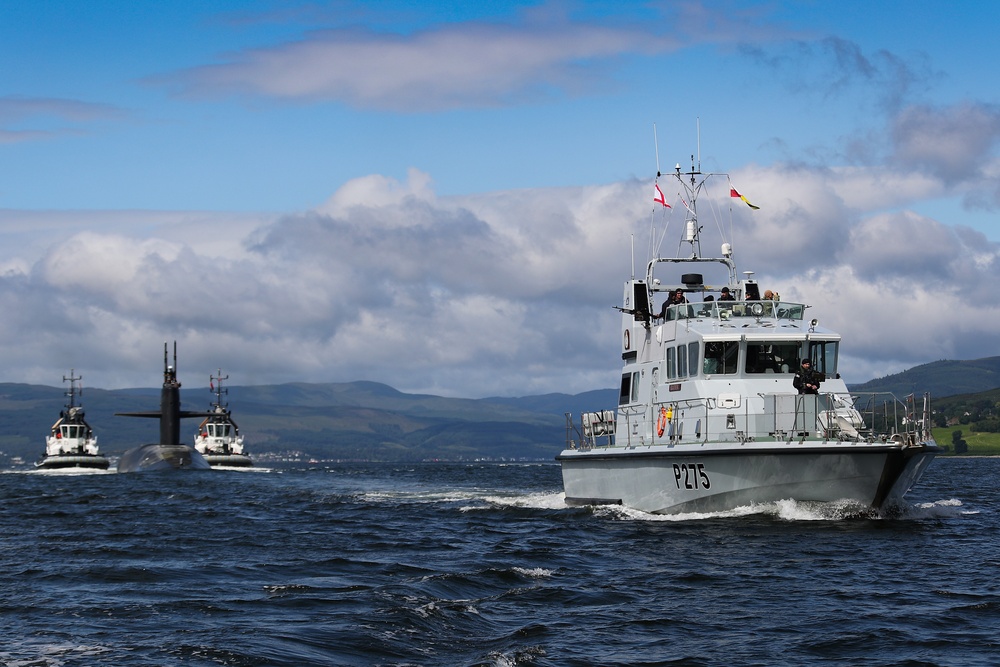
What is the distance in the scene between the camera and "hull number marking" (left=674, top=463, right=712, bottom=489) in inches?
1067

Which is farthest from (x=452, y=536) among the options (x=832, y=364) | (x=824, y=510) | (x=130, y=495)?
(x=130, y=495)

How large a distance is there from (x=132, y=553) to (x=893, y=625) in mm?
14824

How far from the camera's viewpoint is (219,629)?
48.7ft

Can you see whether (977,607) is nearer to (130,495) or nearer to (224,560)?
(224,560)

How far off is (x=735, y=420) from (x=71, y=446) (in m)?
91.4

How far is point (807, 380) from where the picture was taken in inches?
1050

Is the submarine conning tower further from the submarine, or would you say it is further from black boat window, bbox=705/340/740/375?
black boat window, bbox=705/340/740/375

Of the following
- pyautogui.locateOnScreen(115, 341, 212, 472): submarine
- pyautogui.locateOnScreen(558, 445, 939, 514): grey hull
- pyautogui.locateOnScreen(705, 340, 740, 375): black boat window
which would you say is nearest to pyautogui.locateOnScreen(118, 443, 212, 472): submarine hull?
pyautogui.locateOnScreen(115, 341, 212, 472): submarine

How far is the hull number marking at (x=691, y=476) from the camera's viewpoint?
27.1 meters

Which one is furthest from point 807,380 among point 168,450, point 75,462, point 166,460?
point 75,462

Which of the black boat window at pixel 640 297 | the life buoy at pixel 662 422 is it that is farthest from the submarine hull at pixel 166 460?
the life buoy at pixel 662 422

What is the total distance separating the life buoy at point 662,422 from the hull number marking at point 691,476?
2.13m

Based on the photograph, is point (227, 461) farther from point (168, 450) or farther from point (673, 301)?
point (673, 301)

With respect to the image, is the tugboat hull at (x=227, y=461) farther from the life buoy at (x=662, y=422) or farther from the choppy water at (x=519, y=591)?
the life buoy at (x=662, y=422)
